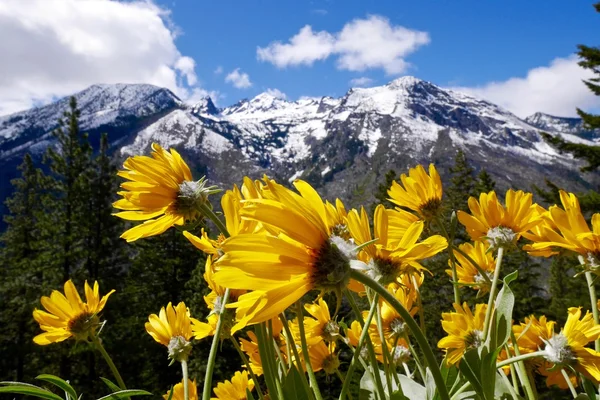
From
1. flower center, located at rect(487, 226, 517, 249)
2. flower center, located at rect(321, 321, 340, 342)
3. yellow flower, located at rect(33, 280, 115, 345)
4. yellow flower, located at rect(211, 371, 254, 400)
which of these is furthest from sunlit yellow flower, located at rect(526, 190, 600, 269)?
yellow flower, located at rect(33, 280, 115, 345)

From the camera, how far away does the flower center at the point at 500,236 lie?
5.65 ft

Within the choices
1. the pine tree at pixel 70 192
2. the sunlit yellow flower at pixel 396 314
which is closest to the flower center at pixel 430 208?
the sunlit yellow flower at pixel 396 314

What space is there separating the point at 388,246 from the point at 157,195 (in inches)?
30.7

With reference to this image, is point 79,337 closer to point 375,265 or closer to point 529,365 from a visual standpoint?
point 375,265

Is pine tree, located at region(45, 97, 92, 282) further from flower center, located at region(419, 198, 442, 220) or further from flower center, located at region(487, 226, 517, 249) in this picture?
flower center, located at region(487, 226, 517, 249)

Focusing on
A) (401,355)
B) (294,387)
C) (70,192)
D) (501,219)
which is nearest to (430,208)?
(501,219)

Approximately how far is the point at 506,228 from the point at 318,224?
1.24 metres

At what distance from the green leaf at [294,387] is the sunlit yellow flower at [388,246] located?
351 millimetres

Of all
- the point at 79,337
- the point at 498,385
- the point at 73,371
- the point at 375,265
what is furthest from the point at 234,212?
the point at 73,371

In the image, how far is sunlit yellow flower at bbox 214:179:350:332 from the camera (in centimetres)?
76

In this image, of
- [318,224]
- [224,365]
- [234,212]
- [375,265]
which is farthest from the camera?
[224,365]

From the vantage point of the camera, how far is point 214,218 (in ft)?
4.12

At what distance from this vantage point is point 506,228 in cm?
179

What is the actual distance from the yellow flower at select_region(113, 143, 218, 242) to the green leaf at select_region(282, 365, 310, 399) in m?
0.57
